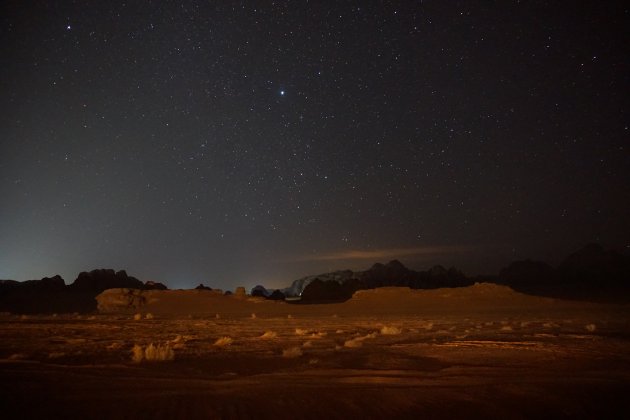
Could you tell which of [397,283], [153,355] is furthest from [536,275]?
[153,355]

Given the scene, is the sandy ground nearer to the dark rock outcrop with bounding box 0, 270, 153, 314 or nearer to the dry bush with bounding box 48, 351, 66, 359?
the dry bush with bounding box 48, 351, 66, 359

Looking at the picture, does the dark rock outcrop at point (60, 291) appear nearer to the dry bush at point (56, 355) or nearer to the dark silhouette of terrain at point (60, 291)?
the dark silhouette of terrain at point (60, 291)

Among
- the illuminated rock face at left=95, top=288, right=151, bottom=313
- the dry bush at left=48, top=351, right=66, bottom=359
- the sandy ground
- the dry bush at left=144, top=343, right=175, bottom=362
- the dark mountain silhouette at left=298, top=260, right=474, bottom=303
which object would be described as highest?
the dark mountain silhouette at left=298, top=260, right=474, bottom=303

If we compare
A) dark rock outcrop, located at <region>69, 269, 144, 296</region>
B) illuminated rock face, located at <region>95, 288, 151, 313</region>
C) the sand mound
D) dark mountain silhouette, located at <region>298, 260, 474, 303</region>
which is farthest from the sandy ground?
dark rock outcrop, located at <region>69, 269, 144, 296</region>

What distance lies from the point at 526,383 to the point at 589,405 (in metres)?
1.88

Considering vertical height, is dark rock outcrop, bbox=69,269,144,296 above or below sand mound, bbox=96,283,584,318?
above

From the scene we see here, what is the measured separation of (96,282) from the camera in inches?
4313

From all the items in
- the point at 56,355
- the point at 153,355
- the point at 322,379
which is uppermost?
the point at 56,355

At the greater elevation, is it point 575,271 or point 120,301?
point 575,271

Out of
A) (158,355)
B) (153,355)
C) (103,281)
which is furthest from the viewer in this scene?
(103,281)

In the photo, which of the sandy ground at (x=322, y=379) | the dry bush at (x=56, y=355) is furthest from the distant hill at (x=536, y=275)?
the dry bush at (x=56, y=355)

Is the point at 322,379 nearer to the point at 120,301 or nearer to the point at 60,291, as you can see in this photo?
the point at 120,301

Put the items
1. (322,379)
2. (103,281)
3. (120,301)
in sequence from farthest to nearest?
(103,281) → (120,301) → (322,379)

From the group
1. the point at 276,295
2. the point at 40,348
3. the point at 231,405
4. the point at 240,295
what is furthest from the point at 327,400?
the point at 276,295
